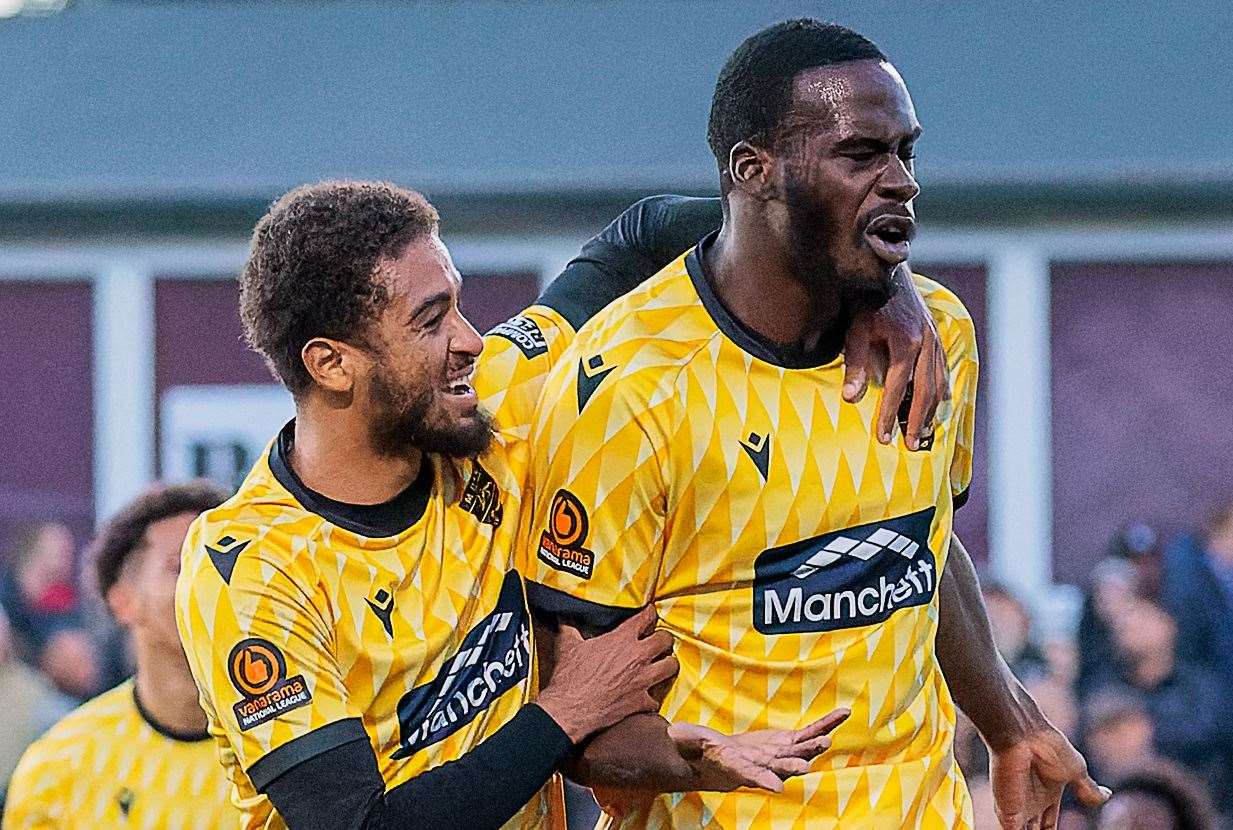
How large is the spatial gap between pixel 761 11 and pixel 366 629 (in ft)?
22.1

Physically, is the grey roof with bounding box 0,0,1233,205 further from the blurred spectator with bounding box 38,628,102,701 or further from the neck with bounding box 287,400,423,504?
the neck with bounding box 287,400,423,504

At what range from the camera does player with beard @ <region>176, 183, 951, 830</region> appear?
3000 millimetres

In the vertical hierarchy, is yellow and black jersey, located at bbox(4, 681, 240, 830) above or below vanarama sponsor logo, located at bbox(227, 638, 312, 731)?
below

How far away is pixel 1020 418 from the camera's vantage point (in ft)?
27.5

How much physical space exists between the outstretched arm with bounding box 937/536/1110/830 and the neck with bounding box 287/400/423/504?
3.09 feet

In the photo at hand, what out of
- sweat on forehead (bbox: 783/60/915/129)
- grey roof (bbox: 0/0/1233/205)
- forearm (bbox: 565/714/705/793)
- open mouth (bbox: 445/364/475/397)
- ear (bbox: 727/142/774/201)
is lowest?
forearm (bbox: 565/714/705/793)

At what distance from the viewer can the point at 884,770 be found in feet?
10.3

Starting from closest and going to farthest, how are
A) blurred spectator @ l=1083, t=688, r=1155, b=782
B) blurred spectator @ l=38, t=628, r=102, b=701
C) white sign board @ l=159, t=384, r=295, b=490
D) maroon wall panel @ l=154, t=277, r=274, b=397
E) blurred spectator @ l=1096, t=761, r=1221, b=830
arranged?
blurred spectator @ l=1096, t=761, r=1221, b=830
blurred spectator @ l=1083, t=688, r=1155, b=782
blurred spectator @ l=38, t=628, r=102, b=701
white sign board @ l=159, t=384, r=295, b=490
maroon wall panel @ l=154, t=277, r=274, b=397

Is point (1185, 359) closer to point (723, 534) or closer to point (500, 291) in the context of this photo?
point (500, 291)

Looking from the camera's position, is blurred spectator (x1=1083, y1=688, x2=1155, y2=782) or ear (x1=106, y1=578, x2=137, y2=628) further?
blurred spectator (x1=1083, y1=688, x2=1155, y2=782)

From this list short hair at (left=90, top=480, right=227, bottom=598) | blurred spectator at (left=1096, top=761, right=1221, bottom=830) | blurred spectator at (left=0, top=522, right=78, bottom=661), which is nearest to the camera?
short hair at (left=90, top=480, right=227, bottom=598)

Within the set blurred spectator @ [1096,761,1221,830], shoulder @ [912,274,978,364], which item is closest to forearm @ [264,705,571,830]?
shoulder @ [912,274,978,364]

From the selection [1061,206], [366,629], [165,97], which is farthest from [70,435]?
[366,629]

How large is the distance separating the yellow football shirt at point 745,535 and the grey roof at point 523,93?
5.38 meters
